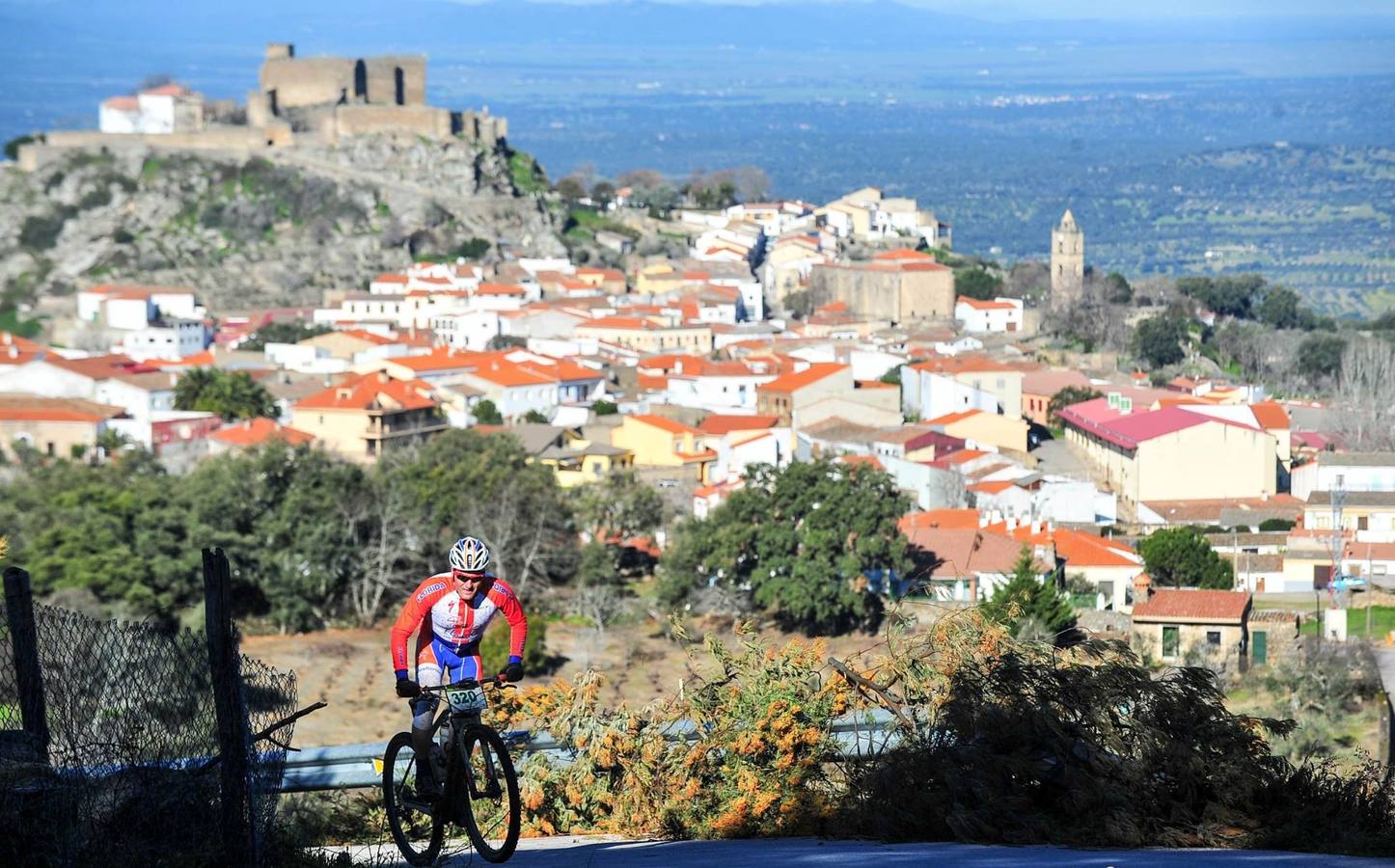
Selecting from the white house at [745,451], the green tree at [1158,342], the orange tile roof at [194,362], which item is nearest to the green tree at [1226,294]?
the green tree at [1158,342]

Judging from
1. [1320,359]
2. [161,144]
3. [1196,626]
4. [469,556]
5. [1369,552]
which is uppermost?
[161,144]

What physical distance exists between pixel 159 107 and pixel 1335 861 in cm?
6547

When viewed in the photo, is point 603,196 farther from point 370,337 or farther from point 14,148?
point 370,337

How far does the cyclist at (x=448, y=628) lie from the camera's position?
5.48 m

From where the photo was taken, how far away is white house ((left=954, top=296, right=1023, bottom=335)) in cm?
5475

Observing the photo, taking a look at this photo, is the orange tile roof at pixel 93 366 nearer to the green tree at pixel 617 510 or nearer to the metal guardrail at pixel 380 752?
the green tree at pixel 617 510

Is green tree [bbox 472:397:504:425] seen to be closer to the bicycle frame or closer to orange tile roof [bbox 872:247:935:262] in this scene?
orange tile roof [bbox 872:247:935:262]

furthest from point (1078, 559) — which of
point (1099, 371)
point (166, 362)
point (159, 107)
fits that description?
point (159, 107)

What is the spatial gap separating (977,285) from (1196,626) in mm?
40333

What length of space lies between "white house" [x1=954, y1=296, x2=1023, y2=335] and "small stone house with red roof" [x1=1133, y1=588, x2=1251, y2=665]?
34.4 meters

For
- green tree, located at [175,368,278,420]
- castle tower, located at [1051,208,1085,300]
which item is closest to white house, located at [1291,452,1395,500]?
green tree, located at [175,368,278,420]

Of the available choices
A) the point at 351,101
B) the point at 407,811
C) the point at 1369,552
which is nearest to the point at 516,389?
the point at 1369,552

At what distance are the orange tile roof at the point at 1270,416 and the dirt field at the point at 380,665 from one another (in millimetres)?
12347

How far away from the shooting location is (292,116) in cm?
6475
